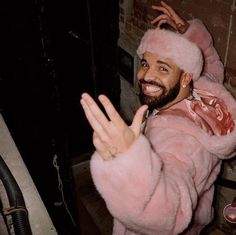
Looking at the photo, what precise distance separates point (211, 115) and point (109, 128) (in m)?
1.04

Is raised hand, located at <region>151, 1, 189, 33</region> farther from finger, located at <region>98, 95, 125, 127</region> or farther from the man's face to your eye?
finger, located at <region>98, 95, 125, 127</region>

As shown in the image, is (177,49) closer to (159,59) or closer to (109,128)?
(159,59)

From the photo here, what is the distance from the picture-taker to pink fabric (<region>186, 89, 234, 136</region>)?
211cm

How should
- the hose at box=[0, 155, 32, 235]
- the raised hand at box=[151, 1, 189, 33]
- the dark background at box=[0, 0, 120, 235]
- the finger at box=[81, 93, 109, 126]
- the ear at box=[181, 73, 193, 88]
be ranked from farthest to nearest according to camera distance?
the dark background at box=[0, 0, 120, 235] → the raised hand at box=[151, 1, 189, 33] → the ear at box=[181, 73, 193, 88] → the hose at box=[0, 155, 32, 235] → the finger at box=[81, 93, 109, 126]

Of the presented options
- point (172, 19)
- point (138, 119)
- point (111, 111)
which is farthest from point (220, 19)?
point (111, 111)

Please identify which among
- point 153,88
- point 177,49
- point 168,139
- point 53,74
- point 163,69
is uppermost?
point 177,49

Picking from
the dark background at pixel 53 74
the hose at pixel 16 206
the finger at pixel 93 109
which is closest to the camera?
the finger at pixel 93 109

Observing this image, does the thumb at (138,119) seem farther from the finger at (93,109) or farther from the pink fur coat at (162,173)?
the finger at (93,109)

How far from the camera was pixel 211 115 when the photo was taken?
2205 millimetres

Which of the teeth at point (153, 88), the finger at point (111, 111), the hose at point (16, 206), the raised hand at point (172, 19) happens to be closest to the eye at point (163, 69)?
the teeth at point (153, 88)

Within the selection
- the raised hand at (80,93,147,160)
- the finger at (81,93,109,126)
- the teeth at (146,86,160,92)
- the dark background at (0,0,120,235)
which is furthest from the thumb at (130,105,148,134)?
the dark background at (0,0,120,235)

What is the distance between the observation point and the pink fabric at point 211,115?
6.91ft

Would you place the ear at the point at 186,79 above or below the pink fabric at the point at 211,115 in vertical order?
above

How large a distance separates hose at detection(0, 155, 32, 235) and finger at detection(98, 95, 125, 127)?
686mm
